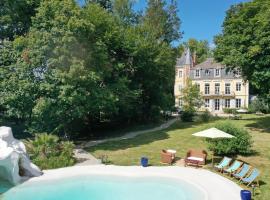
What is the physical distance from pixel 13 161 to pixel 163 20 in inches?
1359

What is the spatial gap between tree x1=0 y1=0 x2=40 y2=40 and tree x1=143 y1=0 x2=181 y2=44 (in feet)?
57.3

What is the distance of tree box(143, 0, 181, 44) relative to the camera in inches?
1794

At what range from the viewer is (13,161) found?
53.9 feet

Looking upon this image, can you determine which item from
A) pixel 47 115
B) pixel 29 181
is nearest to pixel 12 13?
pixel 47 115

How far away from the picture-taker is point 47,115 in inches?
981

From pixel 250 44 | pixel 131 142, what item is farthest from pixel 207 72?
pixel 131 142

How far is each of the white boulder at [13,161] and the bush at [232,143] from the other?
36.5 ft

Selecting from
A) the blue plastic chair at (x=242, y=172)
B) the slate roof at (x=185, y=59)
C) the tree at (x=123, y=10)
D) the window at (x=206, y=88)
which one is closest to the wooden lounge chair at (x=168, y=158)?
the blue plastic chair at (x=242, y=172)

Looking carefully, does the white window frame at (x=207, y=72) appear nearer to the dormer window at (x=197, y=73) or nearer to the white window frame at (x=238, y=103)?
the dormer window at (x=197, y=73)

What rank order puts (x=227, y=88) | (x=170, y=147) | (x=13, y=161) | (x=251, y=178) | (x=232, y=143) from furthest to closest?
(x=227, y=88), (x=170, y=147), (x=232, y=143), (x=13, y=161), (x=251, y=178)

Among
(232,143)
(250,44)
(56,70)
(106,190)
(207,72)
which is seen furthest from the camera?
(207,72)

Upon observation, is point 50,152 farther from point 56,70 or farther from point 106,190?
point 56,70

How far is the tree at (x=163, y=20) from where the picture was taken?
45.6 m

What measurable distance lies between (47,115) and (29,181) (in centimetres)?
868
